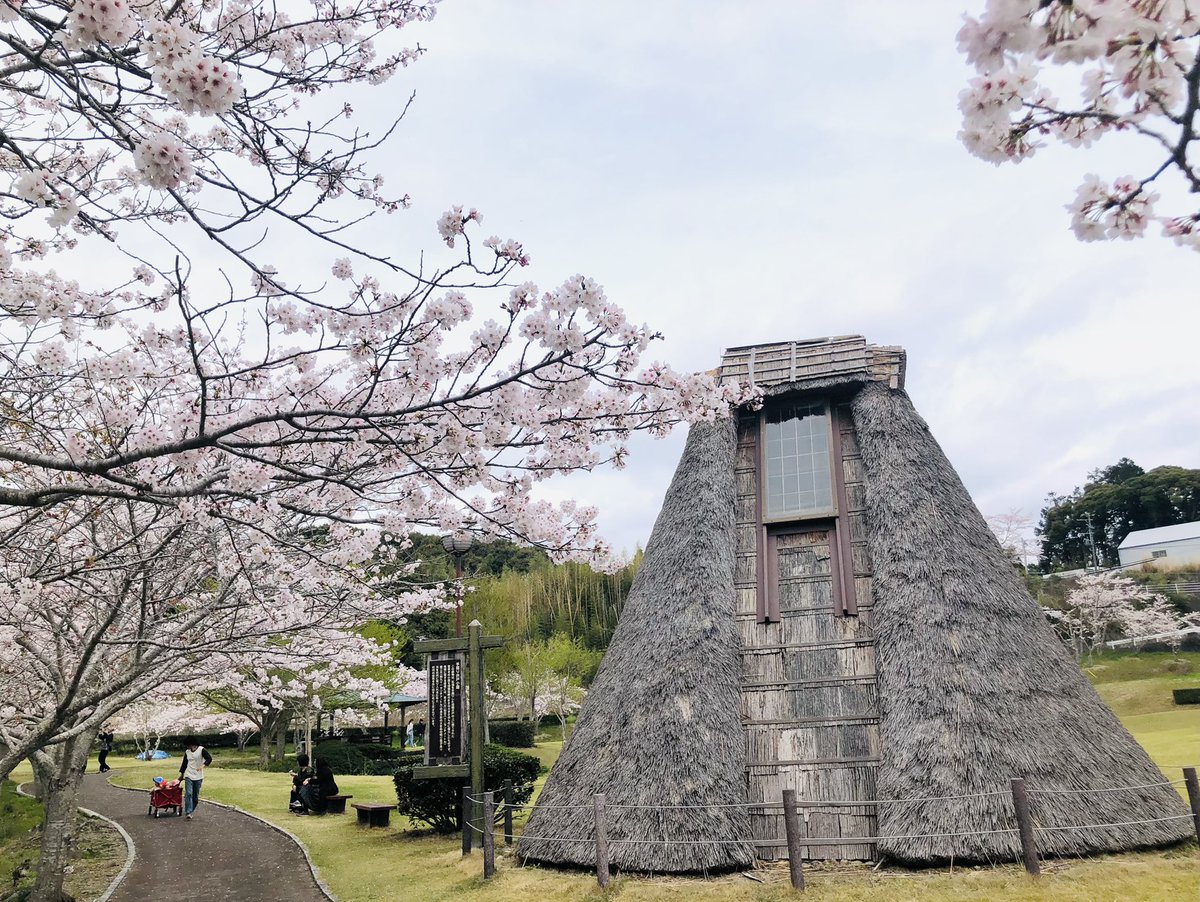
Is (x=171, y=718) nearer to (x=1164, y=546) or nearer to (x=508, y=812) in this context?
(x=508, y=812)

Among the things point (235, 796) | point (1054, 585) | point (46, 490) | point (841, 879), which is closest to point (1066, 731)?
point (841, 879)

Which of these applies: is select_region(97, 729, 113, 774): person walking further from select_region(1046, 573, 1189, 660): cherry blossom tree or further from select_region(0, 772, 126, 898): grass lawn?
select_region(1046, 573, 1189, 660): cherry blossom tree

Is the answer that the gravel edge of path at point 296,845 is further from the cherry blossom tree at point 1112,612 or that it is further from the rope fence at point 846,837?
the cherry blossom tree at point 1112,612

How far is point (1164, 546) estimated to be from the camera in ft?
132

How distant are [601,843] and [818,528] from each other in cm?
456

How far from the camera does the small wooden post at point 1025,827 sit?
21.4ft

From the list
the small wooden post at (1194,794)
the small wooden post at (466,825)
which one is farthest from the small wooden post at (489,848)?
the small wooden post at (1194,794)

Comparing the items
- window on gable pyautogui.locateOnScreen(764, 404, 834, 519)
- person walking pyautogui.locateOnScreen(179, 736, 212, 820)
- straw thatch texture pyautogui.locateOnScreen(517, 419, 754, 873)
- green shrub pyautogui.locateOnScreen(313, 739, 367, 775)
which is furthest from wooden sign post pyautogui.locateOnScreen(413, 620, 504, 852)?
green shrub pyautogui.locateOnScreen(313, 739, 367, 775)

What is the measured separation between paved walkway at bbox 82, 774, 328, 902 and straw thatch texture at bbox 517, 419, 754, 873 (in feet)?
9.84

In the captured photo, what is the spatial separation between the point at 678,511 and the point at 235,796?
1259 cm

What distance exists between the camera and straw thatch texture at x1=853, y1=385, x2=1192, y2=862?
23.2 ft

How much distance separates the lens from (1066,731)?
770cm

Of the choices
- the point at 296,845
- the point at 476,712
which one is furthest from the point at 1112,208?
the point at 296,845

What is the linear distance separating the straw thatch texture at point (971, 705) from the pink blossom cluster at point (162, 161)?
7450mm
